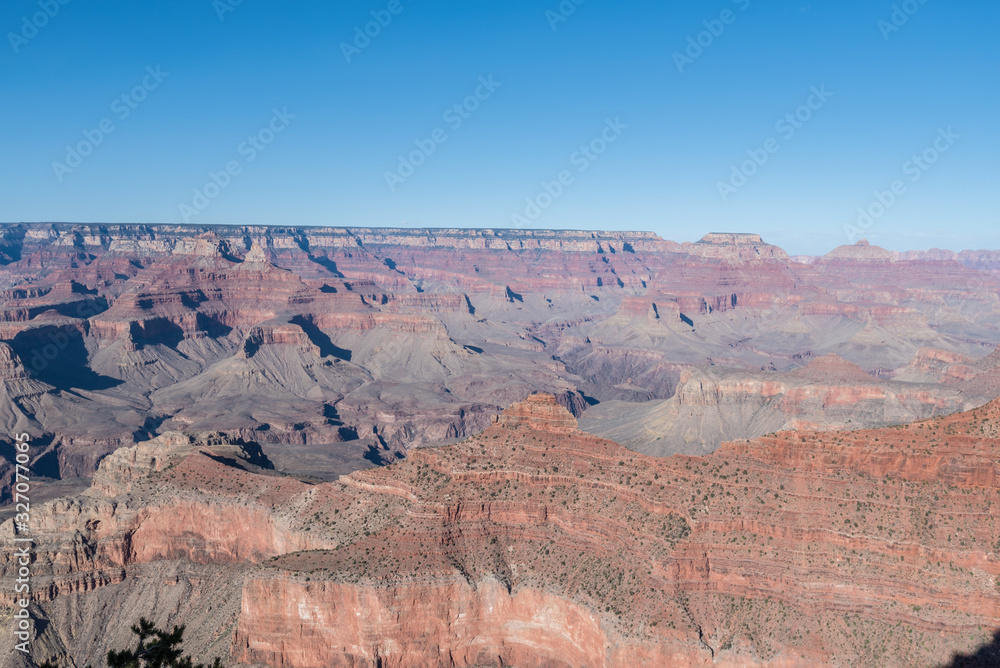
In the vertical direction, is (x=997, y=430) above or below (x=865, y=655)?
above

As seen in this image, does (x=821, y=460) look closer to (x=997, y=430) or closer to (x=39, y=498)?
(x=997, y=430)

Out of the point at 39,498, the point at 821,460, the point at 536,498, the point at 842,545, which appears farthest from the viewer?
the point at 39,498

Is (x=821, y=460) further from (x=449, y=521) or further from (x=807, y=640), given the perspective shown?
(x=449, y=521)

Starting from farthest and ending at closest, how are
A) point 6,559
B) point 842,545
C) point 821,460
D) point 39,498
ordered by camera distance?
point 39,498 → point 6,559 → point 821,460 → point 842,545

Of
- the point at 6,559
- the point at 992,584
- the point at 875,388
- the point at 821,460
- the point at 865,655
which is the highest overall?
the point at 875,388

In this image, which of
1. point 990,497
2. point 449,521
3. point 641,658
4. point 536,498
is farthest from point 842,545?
point 449,521

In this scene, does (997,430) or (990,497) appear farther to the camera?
(997,430)
